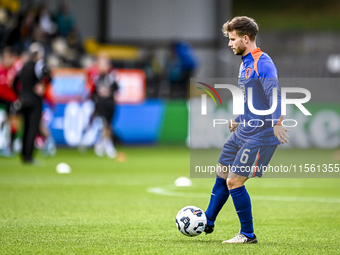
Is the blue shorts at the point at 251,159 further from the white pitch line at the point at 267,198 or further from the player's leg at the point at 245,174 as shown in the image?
the white pitch line at the point at 267,198

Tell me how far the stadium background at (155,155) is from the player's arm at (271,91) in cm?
95

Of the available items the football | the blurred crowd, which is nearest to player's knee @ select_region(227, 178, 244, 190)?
the football

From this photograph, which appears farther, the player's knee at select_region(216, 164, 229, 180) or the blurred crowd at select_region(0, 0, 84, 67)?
the blurred crowd at select_region(0, 0, 84, 67)

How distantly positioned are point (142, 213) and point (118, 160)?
7.67 metres

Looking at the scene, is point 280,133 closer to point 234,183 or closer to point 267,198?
point 234,183

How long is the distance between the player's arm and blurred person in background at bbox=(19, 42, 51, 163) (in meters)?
8.77

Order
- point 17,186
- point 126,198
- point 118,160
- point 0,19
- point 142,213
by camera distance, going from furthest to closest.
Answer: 1. point 0,19
2. point 118,160
3. point 17,186
4. point 126,198
5. point 142,213

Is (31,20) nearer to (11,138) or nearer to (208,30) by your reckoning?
(11,138)

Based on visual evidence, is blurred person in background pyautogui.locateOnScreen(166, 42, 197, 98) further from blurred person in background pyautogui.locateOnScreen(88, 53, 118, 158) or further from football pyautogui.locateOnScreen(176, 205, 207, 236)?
football pyautogui.locateOnScreen(176, 205, 207, 236)

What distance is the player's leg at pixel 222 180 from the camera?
529 cm

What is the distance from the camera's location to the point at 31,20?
19.6 metres

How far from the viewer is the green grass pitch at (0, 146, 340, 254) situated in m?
5.11

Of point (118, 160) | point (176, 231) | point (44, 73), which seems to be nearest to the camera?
point (176, 231)

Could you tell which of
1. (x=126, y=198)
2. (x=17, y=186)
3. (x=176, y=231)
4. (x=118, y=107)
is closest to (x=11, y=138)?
(x=118, y=107)
